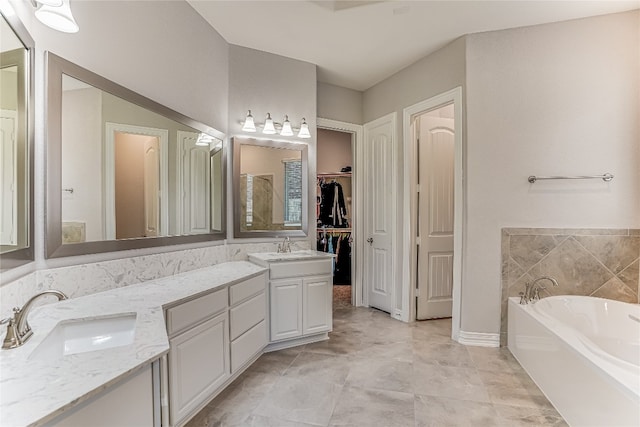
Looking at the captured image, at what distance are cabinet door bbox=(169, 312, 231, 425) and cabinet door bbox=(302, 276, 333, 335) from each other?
35.9 inches

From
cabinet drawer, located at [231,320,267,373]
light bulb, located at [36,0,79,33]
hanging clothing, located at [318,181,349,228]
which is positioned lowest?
cabinet drawer, located at [231,320,267,373]

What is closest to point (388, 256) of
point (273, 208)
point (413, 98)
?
point (273, 208)

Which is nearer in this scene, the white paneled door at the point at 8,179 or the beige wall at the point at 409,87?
the white paneled door at the point at 8,179

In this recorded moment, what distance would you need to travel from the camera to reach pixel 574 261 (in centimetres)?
276

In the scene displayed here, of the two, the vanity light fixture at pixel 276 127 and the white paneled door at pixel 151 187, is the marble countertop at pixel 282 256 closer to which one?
the white paneled door at pixel 151 187

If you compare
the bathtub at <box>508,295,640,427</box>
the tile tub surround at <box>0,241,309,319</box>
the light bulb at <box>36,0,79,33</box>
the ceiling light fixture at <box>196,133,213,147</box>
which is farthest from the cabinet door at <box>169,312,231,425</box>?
the bathtub at <box>508,295,640,427</box>

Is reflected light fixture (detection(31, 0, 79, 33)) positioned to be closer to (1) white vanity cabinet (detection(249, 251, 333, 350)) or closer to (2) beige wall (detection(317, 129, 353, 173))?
(1) white vanity cabinet (detection(249, 251, 333, 350))

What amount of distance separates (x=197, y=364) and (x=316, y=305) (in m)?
1.31

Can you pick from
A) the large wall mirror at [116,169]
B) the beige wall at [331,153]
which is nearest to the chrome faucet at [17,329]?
the large wall mirror at [116,169]

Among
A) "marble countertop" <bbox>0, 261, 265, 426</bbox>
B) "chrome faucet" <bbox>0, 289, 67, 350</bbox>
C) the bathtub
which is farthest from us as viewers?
the bathtub

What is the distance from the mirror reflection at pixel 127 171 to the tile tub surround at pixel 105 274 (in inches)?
6.1

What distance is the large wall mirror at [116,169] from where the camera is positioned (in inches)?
62.7

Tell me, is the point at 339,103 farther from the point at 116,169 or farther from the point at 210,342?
the point at 210,342

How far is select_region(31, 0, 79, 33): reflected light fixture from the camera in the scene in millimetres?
1299
